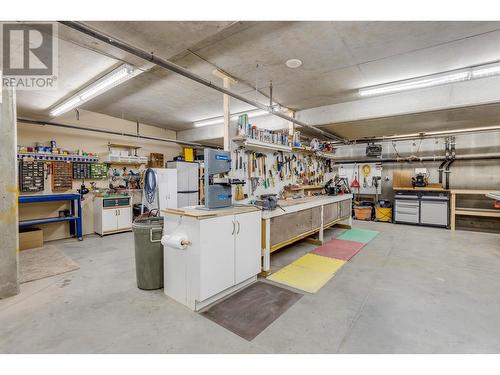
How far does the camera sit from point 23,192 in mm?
5023

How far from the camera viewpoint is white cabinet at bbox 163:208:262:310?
7.77ft

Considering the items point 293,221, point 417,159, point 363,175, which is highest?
point 417,159

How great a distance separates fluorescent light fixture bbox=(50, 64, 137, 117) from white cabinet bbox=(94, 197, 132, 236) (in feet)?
7.11

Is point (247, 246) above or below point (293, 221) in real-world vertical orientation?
below

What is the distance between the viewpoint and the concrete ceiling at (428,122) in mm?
4711

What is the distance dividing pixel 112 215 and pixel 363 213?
302 inches

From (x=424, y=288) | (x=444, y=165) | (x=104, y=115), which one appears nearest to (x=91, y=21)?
(x=104, y=115)

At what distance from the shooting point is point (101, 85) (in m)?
3.70

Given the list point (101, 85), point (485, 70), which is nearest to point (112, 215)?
point (101, 85)

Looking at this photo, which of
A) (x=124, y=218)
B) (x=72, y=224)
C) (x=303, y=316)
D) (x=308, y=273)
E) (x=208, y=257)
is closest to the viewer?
(x=303, y=316)

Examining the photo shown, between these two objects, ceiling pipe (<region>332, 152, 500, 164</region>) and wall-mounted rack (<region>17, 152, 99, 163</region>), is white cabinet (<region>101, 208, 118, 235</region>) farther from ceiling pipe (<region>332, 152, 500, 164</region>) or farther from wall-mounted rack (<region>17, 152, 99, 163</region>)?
ceiling pipe (<region>332, 152, 500, 164</region>)

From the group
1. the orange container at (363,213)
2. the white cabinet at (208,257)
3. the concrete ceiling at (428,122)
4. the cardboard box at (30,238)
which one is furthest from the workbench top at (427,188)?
the cardboard box at (30,238)

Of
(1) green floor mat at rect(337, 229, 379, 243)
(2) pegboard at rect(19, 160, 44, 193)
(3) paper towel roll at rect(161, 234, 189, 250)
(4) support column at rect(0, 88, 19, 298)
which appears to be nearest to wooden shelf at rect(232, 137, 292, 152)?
(3) paper towel roll at rect(161, 234, 189, 250)

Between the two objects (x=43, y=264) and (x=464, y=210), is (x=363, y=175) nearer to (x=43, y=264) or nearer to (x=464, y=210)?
(x=464, y=210)
